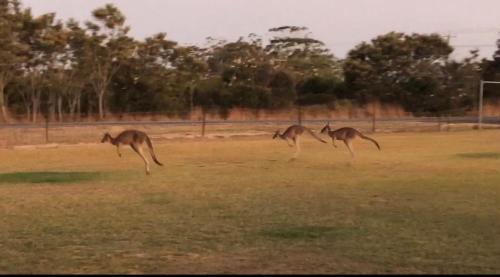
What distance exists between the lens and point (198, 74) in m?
50.8

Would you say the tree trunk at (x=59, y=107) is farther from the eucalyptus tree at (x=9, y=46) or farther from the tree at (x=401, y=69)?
the tree at (x=401, y=69)

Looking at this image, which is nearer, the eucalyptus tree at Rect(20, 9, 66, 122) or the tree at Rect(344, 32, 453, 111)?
the eucalyptus tree at Rect(20, 9, 66, 122)

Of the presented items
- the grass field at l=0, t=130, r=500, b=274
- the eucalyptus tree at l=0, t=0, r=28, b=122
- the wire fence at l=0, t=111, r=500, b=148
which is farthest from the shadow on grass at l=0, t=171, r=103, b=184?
the eucalyptus tree at l=0, t=0, r=28, b=122

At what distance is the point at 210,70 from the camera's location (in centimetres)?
5600

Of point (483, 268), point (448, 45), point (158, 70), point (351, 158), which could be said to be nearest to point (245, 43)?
point (158, 70)

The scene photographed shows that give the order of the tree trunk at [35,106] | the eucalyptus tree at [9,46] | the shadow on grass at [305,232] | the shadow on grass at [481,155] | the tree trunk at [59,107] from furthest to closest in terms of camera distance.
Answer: the tree trunk at [59,107], the tree trunk at [35,106], the eucalyptus tree at [9,46], the shadow on grass at [481,155], the shadow on grass at [305,232]

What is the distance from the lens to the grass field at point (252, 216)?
6480 millimetres

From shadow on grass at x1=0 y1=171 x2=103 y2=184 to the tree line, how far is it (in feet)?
82.3

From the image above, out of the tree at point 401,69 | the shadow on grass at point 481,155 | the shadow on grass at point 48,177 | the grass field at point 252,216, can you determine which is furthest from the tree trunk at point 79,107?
the shadow on grass at point 481,155

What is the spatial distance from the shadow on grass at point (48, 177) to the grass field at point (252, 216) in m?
0.03

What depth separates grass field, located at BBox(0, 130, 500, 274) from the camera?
648 centimetres

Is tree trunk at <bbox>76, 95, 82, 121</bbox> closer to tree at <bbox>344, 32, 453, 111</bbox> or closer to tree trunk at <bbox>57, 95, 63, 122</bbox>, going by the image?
tree trunk at <bbox>57, 95, 63, 122</bbox>

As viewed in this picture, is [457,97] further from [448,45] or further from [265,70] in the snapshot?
[265,70]

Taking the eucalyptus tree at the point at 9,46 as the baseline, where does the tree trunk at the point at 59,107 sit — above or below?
below
